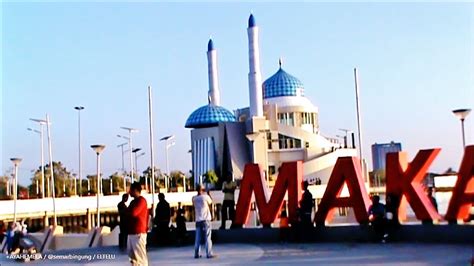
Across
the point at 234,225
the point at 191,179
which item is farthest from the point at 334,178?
the point at 191,179

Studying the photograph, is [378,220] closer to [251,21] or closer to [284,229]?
[284,229]

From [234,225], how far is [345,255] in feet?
17.2

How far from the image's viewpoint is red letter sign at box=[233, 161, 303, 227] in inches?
647

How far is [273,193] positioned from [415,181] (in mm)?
3740

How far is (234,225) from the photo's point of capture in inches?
683

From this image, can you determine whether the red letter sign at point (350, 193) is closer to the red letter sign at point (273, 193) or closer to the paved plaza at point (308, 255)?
the red letter sign at point (273, 193)

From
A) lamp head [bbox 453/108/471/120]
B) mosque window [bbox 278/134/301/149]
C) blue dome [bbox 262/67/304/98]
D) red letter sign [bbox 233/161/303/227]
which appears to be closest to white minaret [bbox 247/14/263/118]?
mosque window [bbox 278/134/301/149]

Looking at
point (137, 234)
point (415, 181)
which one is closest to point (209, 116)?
point (415, 181)

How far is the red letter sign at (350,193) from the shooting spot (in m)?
15.4

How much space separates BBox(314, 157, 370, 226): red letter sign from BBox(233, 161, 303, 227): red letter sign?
711 mm

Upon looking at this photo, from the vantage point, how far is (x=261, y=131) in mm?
70000

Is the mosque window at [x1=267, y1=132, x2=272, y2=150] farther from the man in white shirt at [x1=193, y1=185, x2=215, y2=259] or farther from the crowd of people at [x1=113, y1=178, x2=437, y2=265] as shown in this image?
the man in white shirt at [x1=193, y1=185, x2=215, y2=259]

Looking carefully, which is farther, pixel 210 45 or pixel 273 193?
pixel 210 45

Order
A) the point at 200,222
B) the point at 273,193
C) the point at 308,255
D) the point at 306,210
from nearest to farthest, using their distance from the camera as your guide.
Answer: the point at 200,222 < the point at 308,255 < the point at 306,210 < the point at 273,193
